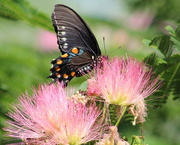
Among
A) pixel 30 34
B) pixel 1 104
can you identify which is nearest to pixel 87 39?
pixel 1 104

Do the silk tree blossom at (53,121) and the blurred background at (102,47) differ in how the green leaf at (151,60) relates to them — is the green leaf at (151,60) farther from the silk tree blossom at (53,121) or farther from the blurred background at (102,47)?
the silk tree blossom at (53,121)

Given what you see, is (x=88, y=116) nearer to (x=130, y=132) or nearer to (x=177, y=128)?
(x=130, y=132)

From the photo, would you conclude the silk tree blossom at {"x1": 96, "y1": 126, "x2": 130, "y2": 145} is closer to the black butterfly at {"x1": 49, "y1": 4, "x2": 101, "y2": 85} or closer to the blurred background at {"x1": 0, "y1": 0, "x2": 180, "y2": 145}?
the blurred background at {"x1": 0, "y1": 0, "x2": 180, "y2": 145}

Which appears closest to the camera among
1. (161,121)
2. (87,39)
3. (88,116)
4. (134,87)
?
(88,116)

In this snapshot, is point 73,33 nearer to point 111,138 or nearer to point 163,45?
point 163,45

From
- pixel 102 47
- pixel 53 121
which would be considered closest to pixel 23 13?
pixel 53 121

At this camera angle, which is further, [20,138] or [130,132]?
[130,132]

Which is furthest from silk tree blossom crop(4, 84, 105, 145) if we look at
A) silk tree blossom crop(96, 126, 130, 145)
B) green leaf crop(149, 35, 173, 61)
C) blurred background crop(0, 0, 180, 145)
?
green leaf crop(149, 35, 173, 61)
